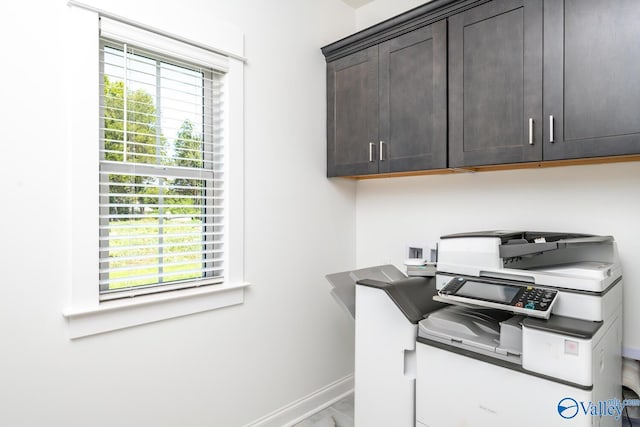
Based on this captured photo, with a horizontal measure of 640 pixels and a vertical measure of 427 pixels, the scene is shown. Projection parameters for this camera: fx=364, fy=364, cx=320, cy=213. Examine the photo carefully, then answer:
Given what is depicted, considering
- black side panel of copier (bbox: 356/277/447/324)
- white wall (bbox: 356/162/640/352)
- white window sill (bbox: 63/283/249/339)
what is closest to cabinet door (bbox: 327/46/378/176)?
white wall (bbox: 356/162/640/352)

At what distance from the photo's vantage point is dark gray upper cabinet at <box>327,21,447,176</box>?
1.96 m

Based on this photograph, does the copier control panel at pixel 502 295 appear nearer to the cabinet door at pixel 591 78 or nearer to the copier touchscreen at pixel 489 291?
the copier touchscreen at pixel 489 291

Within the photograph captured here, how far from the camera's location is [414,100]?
2.06 m

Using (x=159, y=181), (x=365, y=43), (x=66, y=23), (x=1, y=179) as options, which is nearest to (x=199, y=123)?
(x=159, y=181)

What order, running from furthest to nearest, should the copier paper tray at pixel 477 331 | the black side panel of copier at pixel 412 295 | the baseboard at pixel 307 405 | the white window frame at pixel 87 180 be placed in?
the baseboard at pixel 307 405 → the black side panel of copier at pixel 412 295 → the white window frame at pixel 87 180 → the copier paper tray at pixel 477 331

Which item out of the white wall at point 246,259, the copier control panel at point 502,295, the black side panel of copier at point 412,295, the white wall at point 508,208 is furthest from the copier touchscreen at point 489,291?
the white wall at point 246,259

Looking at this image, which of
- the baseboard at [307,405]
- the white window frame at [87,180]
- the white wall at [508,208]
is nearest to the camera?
the white window frame at [87,180]

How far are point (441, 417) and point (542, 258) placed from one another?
2.67ft

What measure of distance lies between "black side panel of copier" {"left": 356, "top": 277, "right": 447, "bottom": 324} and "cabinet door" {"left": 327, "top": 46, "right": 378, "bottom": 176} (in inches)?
30.2

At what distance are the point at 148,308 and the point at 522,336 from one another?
157 centimetres

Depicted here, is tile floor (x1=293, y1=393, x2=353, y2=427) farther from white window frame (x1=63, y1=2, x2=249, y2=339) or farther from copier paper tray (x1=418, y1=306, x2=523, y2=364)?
white window frame (x1=63, y1=2, x2=249, y2=339)

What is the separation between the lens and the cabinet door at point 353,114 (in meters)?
2.27

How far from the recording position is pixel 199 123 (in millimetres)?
1959
